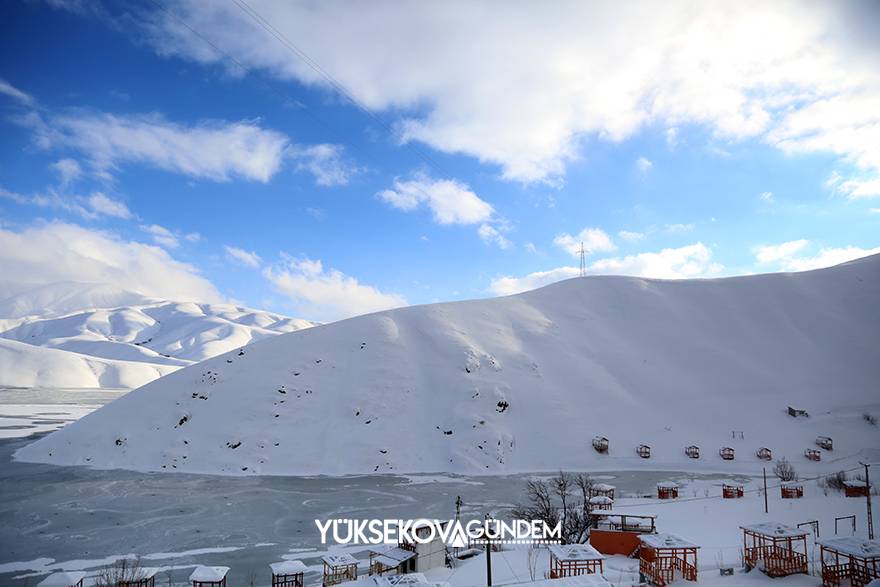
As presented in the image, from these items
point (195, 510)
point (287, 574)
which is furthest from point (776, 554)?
point (195, 510)

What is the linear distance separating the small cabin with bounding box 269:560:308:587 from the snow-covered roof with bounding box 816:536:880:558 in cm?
1887

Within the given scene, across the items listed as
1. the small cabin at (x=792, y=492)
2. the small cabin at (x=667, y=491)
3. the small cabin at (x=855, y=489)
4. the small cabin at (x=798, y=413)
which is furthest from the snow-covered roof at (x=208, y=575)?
the small cabin at (x=798, y=413)

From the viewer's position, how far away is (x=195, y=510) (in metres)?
31.4

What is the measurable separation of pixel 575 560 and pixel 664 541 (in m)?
3.70

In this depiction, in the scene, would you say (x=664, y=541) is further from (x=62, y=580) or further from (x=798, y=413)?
(x=798, y=413)

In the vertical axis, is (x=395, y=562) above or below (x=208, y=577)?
below

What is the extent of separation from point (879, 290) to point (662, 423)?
168 feet

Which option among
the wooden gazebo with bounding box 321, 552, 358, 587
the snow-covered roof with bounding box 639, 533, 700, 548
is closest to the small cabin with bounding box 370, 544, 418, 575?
the wooden gazebo with bounding box 321, 552, 358, 587

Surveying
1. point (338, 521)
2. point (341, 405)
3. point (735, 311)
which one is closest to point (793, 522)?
point (338, 521)

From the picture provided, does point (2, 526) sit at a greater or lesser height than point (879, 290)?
lesser

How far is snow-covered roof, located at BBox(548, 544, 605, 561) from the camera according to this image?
18.2 m

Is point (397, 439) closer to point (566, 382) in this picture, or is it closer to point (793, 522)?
point (566, 382)

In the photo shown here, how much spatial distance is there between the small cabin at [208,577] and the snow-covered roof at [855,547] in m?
21.3

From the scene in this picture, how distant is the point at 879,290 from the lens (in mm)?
76750
